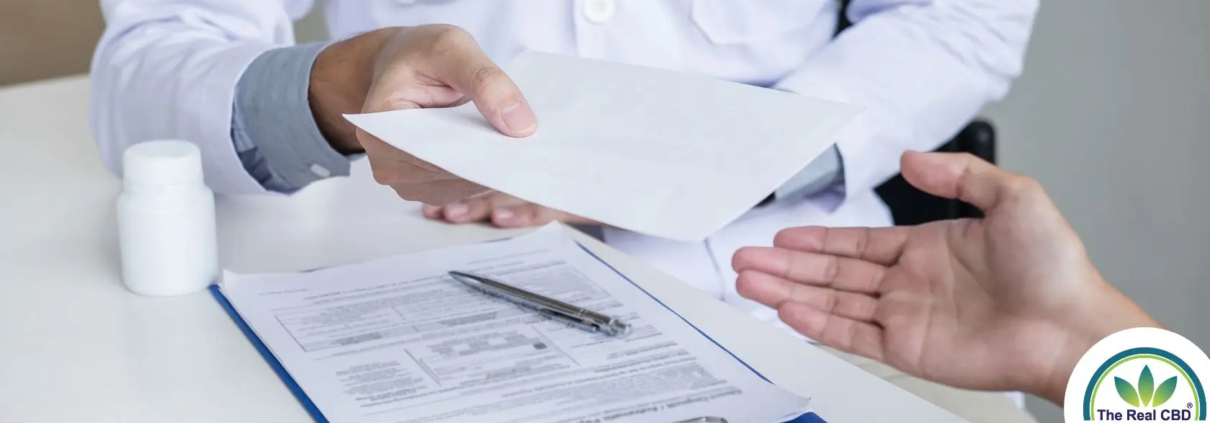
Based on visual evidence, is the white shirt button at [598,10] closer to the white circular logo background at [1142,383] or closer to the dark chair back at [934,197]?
the dark chair back at [934,197]

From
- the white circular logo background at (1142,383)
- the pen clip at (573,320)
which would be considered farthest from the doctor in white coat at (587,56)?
the white circular logo background at (1142,383)

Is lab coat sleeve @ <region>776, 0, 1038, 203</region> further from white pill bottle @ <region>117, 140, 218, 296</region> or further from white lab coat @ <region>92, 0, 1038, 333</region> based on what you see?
white pill bottle @ <region>117, 140, 218, 296</region>

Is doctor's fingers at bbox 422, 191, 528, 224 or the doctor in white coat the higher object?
the doctor in white coat

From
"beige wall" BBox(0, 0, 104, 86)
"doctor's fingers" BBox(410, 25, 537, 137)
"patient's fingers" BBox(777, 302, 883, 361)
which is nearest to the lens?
"doctor's fingers" BBox(410, 25, 537, 137)

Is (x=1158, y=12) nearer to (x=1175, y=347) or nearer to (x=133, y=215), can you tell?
(x=1175, y=347)

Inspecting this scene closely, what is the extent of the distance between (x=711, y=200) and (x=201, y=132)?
543 millimetres

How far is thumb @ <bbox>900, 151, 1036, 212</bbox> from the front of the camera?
0.90 m

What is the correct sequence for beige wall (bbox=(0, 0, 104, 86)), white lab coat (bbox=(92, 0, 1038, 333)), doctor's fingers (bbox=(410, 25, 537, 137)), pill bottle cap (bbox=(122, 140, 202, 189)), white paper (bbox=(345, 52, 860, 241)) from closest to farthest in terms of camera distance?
1. white paper (bbox=(345, 52, 860, 241))
2. doctor's fingers (bbox=(410, 25, 537, 137))
3. pill bottle cap (bbox=(122, 140, 202, 189))
4. white lab coat (bbox=(92, 0, 1038, 333))
5. beige wall (bbox=(0, 0, 104, 86))

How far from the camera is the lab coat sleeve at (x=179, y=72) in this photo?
0.92 meters

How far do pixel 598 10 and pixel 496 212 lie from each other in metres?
0.25

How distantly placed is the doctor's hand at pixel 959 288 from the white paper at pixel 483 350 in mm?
195

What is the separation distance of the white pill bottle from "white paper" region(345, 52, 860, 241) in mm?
176

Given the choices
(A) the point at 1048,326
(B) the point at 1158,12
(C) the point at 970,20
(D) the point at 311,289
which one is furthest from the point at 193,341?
(B) the point at 1158,12

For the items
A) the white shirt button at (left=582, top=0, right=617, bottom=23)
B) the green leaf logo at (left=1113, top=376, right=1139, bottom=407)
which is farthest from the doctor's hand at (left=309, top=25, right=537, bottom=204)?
the green leaf logo at (left=1113, top=376, right=1139, bottom=407)
